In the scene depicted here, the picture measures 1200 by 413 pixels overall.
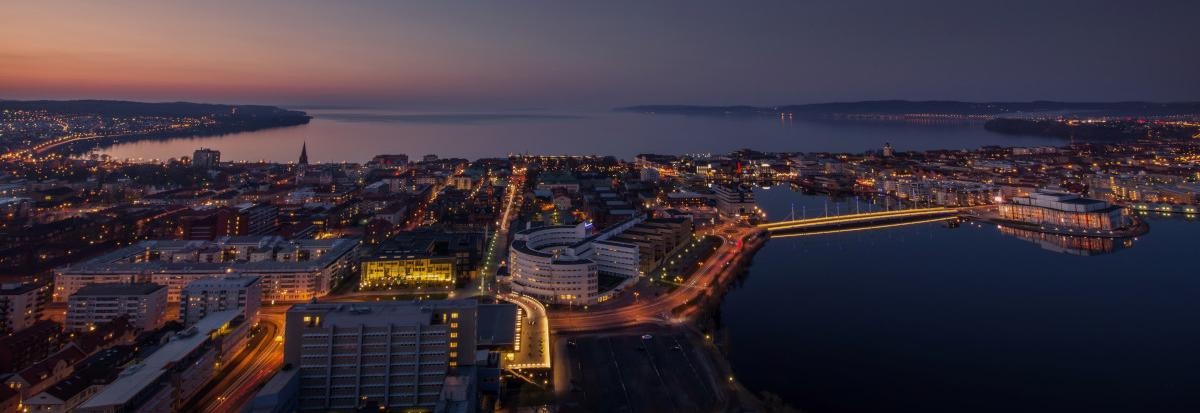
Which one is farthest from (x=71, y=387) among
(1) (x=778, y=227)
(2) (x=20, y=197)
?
(2) (x=20, y=197)

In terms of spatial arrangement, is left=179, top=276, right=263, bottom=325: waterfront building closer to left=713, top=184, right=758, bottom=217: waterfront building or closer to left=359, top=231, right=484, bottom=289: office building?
left=359, top=231, right=484, bottom=289: office building

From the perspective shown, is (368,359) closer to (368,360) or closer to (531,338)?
(368,360)

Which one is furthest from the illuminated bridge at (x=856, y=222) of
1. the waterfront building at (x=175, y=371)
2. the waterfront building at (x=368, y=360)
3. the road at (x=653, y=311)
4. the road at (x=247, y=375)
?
the waterfront building at (x=175, y=371)

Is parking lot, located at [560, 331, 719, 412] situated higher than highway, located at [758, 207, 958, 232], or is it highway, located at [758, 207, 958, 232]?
highway, located at [758, 207, 958, 232]

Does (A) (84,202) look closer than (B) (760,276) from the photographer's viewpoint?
No

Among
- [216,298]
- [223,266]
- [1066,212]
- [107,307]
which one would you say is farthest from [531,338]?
[1066,212]

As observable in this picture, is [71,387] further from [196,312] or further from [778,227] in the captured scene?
[778,227]

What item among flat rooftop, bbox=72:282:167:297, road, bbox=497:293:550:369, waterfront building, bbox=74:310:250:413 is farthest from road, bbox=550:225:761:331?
flat rooftop, bbox=72:282:167:297
